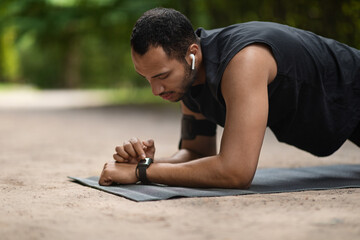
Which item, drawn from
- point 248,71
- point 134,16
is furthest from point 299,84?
point 134,16

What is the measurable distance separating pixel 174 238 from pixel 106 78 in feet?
93.3

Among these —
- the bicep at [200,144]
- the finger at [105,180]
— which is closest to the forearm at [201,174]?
the finger at [105,180]

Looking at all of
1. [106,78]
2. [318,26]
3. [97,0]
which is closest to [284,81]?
[318,26]

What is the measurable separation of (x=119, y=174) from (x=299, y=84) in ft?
3.28

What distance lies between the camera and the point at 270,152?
4949 millimetres

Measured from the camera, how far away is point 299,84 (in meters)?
2.84

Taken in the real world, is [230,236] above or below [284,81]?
below

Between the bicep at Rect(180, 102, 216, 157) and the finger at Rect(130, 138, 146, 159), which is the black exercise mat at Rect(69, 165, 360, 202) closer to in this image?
the finger at Rect(130, 138, 146, 159)

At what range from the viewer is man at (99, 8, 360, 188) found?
101 inches

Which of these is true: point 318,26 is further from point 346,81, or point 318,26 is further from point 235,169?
point 235,169

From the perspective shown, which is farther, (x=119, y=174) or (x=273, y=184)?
(x=273, y=184)

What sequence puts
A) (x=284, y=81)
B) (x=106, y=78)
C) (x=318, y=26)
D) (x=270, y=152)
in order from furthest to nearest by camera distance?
1. (x=106, y=78)
2. (x=318, y=26)
3. (x=270, y=152)
4. (x=284, y=81)

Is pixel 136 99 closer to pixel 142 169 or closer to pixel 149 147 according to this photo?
pixel 149 147

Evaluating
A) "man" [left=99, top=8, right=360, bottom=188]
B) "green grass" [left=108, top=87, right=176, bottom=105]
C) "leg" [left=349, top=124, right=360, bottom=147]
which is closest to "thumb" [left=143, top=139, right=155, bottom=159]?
"man" [left=99, top=8, right=360, bottom=188]
